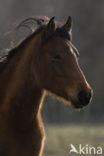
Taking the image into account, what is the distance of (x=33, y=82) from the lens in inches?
237

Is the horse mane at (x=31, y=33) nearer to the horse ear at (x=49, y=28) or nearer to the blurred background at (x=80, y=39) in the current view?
the horse ear at (x=49, y=28)

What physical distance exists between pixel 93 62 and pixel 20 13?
5.03 m

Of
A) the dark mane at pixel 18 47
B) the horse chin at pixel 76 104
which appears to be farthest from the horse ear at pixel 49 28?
the horse chin at pixel 76 104

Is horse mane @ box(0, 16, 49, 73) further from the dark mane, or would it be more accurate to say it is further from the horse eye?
the horse eye

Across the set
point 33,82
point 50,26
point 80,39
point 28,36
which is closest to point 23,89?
point 33,82

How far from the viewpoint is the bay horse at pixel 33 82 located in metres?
5.80

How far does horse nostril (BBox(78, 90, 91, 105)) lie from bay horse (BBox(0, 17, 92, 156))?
5cm

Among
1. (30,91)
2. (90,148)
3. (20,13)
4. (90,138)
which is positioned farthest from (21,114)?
(20,13)

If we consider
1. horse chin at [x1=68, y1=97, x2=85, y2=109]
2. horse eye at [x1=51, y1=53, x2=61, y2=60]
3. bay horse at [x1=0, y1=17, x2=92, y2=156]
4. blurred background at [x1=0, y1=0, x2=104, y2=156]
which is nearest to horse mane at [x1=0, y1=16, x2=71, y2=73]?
bay horse at [x1=0, y1=17, x2=92, y2=156]

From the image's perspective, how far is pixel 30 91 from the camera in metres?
6.02

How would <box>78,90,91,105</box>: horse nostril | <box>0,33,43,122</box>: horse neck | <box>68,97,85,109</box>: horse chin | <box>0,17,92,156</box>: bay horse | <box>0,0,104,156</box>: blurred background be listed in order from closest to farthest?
<box>78,90,91,105</box>: horse nostril
<box>68,97,85,109</box>: horse chin
<box>0,17,92,156</box>: bay horse
<box>0,33,43,122</box>: horse neck
<box>0,0,104,156</box>: blurred background

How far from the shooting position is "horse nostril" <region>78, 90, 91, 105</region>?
18.2ft

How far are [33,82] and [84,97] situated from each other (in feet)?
2.33

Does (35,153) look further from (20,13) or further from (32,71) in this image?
(20,13)
